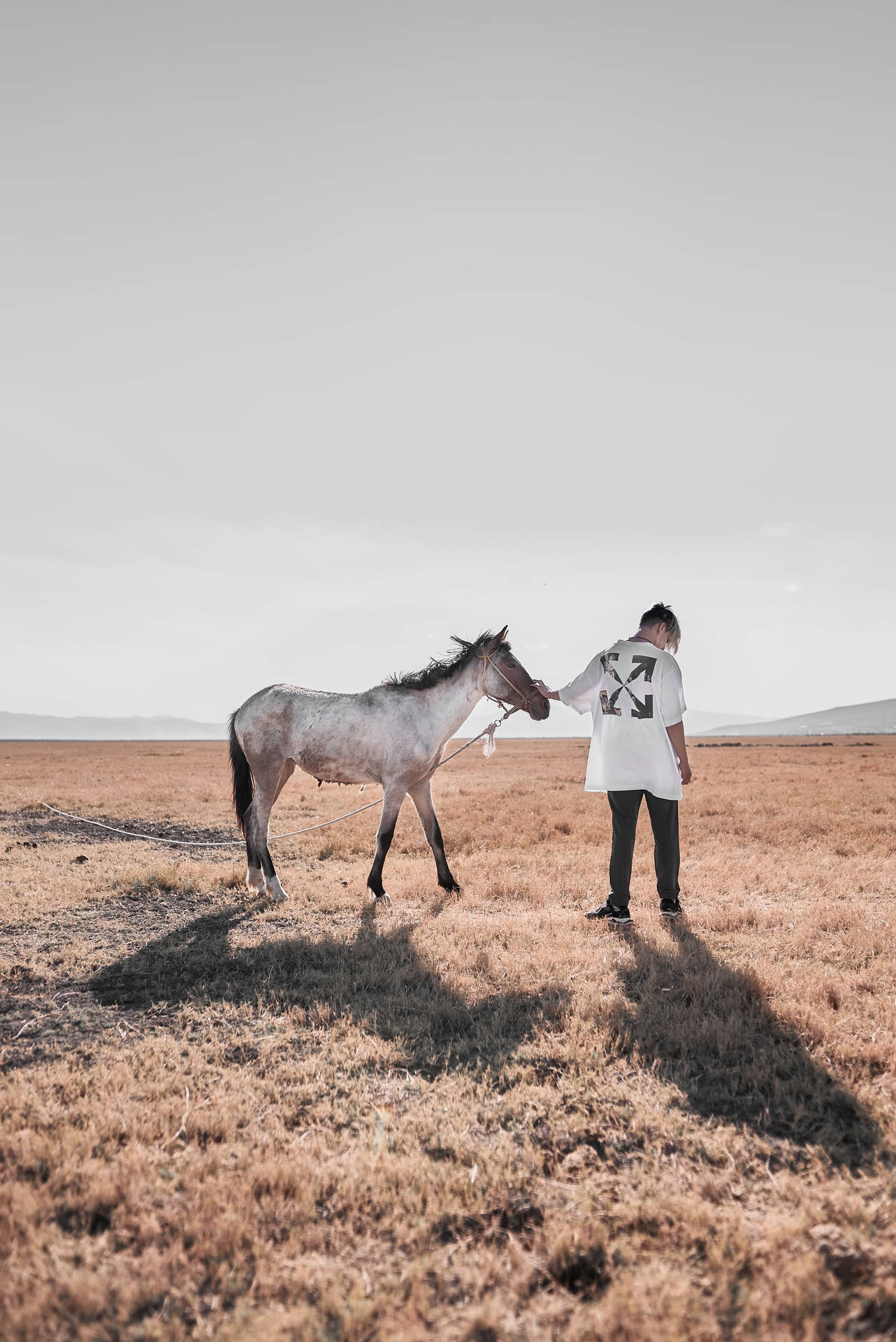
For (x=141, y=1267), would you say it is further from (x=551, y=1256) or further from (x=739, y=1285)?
(x=739, y=1285)

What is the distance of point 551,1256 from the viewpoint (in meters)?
2.54

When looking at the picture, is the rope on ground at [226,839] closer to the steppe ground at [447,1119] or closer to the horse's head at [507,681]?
the horse's head at [507,681]

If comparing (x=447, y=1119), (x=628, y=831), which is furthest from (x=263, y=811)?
(x=447, y=1119)

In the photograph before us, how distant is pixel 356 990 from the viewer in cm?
548

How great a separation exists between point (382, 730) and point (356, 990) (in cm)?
376

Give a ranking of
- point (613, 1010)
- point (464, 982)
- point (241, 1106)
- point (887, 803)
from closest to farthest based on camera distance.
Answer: point (241, 1106), point (613, 1010), point (464, 982), point (887, 803)

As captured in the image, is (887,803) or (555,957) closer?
(555,957)

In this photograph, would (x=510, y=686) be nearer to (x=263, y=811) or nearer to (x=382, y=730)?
(x=382, y=730)

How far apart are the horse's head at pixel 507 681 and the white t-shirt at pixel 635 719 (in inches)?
48.9

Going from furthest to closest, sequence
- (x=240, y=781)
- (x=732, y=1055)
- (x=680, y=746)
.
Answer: (x=240, y=781) → (x=680, y=746) → (x=732, y=1055)

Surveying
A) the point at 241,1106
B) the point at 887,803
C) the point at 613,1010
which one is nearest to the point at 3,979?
the point at 241,1106

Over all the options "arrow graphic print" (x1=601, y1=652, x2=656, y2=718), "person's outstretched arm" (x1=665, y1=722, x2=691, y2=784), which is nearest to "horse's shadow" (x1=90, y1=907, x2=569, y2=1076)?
"person's outstretched arm" (x1=665, y1=722, x2=691, y2=784)

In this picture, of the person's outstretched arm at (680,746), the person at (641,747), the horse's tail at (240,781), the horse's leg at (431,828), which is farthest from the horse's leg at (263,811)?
the person's outstretched arm at (680,746)

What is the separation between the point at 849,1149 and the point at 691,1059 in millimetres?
1046
